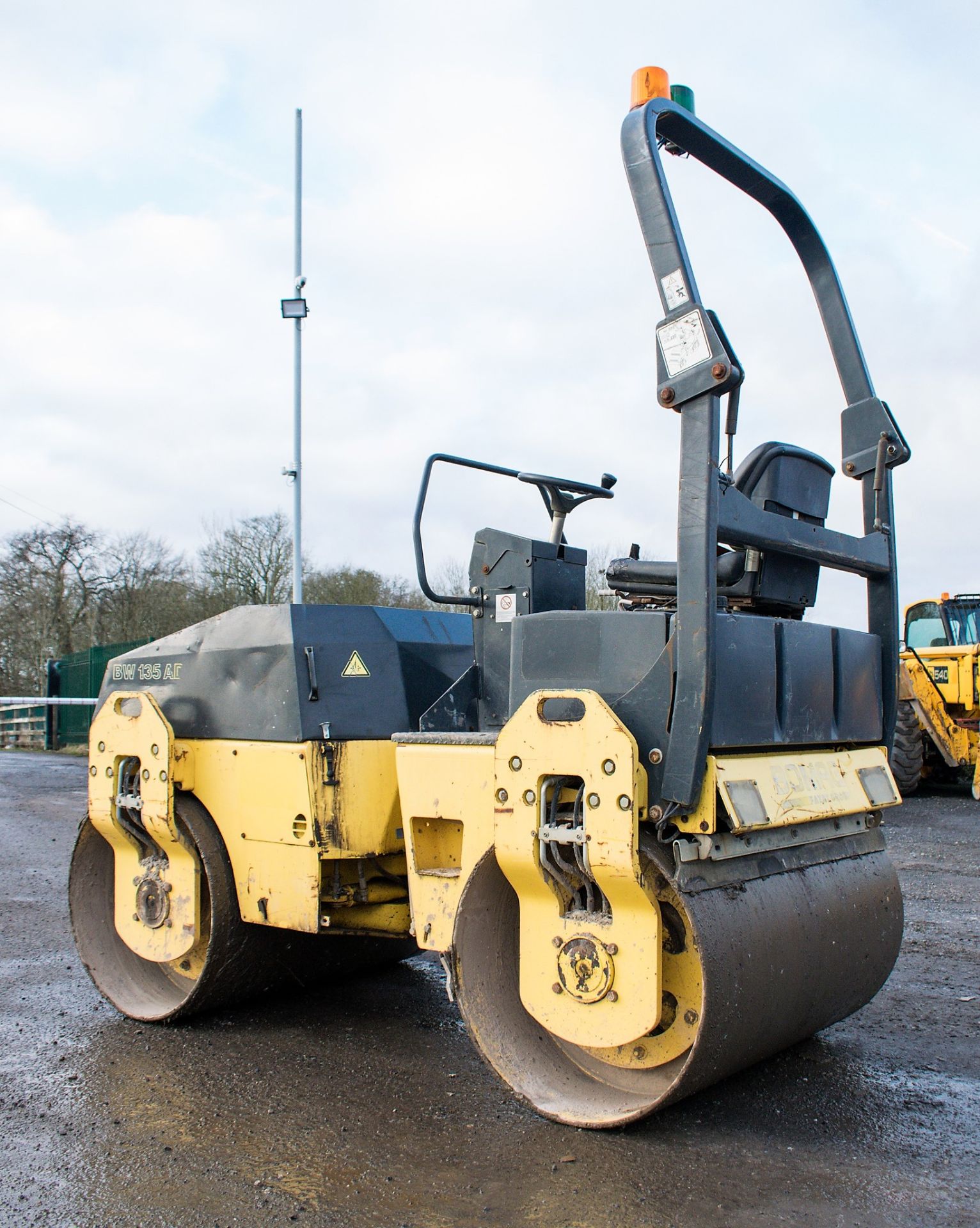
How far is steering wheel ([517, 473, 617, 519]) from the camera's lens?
4.06 meters

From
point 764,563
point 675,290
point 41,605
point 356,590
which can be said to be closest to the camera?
point 675,290

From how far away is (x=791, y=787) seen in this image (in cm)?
310

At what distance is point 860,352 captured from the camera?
3824 millimetres

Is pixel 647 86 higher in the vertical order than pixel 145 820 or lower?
higher

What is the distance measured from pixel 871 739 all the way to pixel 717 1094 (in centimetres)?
119

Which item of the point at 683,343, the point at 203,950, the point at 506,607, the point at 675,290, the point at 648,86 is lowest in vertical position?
the point at 203,950

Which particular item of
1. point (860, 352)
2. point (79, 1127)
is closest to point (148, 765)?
point (79, 1127)

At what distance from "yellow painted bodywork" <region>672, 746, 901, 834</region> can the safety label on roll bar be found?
1.02 metres

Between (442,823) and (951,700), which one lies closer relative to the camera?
(442,823)

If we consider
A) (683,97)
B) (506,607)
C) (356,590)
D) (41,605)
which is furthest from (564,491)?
(41,605)

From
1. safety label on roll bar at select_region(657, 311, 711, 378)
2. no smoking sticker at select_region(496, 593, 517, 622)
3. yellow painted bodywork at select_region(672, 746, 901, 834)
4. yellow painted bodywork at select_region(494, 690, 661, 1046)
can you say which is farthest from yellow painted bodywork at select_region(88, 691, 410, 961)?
safety label on roll bar at select_region(657, 311, 711, 378)

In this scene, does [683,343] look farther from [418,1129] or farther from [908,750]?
[908,750]

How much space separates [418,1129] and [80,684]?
21.4 meters

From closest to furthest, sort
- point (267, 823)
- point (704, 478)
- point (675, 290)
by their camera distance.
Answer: point (704, 478)
point (675, 290)
point (267, 823)
